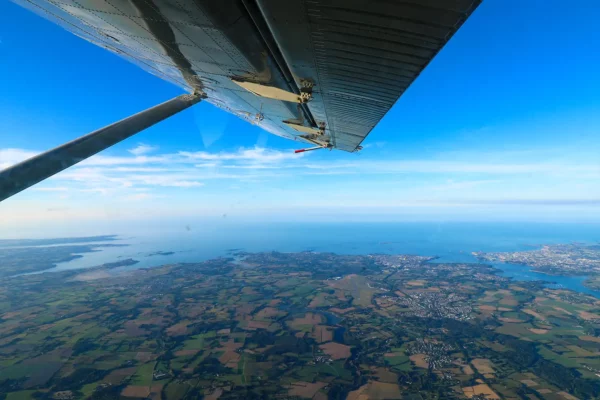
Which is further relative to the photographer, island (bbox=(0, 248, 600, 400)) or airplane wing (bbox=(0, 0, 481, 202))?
island (bbox=(0, 248, 600, 400))

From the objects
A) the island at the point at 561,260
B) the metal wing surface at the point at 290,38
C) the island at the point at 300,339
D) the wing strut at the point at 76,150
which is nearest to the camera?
the metal wing surface at the point at 290,38

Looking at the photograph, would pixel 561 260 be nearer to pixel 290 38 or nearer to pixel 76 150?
pixel 290 38

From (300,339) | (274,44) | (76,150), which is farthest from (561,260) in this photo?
(76,150)

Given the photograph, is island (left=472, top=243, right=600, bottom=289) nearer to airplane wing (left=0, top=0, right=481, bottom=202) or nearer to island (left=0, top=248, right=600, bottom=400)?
island (left=0, top=248, right=600, bottom=400)

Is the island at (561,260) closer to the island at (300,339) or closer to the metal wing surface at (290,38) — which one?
the island at (300,339)

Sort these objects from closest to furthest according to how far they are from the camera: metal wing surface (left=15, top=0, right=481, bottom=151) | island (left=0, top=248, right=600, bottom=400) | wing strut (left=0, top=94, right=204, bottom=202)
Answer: metal wing surface (left=15, top=0, right=481, bottom=151), wing strut (left=0, top=94, right=204, bottom=202), island (left=0, top=248, right=600, bottom=400)

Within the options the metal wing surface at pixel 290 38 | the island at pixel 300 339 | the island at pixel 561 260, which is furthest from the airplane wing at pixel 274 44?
the island at pixel 561 260

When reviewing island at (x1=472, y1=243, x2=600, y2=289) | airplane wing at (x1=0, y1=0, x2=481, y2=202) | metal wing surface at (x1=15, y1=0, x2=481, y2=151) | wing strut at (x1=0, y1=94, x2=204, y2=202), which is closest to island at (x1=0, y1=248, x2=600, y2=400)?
island at (x1=472, y1=243, x2=600, y2=289)
